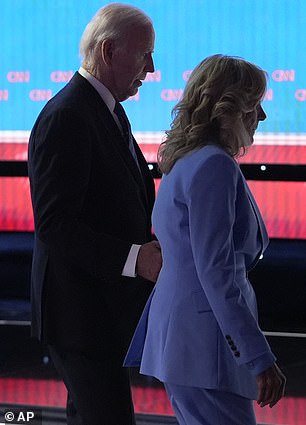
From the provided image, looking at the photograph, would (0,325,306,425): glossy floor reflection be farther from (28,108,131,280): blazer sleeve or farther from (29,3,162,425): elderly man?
(28,108,131,280): blazer sleeve

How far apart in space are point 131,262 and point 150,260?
0.18 ft

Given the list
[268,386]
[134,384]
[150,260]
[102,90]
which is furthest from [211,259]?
[134,384]

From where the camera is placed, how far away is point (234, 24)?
4320 mm

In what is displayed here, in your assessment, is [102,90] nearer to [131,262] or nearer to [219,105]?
[131,262]

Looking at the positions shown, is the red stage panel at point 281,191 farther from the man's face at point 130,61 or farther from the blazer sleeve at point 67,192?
the blazer sleeve at point 67,192

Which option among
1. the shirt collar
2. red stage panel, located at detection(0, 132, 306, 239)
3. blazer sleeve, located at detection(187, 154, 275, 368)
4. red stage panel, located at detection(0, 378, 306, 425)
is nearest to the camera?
blazer sleeve, located at detection(187, 154, 275, 368)

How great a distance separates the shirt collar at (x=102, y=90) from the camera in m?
2.43

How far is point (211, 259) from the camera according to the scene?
5.93 feet

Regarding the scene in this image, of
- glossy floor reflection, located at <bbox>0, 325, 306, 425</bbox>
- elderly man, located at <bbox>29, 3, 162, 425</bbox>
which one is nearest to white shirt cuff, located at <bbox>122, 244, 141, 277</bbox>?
elderly man, located at <bbox>29, 3, 162, 425</bbox>


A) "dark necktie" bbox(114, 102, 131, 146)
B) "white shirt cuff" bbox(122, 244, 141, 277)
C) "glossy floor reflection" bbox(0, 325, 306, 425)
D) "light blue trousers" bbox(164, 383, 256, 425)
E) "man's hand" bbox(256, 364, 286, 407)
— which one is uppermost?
"dark necktie" bbox(114, 102, 131, 146)

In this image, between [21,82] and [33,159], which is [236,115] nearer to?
[33,159]

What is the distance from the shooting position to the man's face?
2.46 metres

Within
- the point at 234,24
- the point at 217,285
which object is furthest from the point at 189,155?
the point at 234,24

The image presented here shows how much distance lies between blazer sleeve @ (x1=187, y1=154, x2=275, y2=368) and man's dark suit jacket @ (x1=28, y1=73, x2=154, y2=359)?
1.54ft
